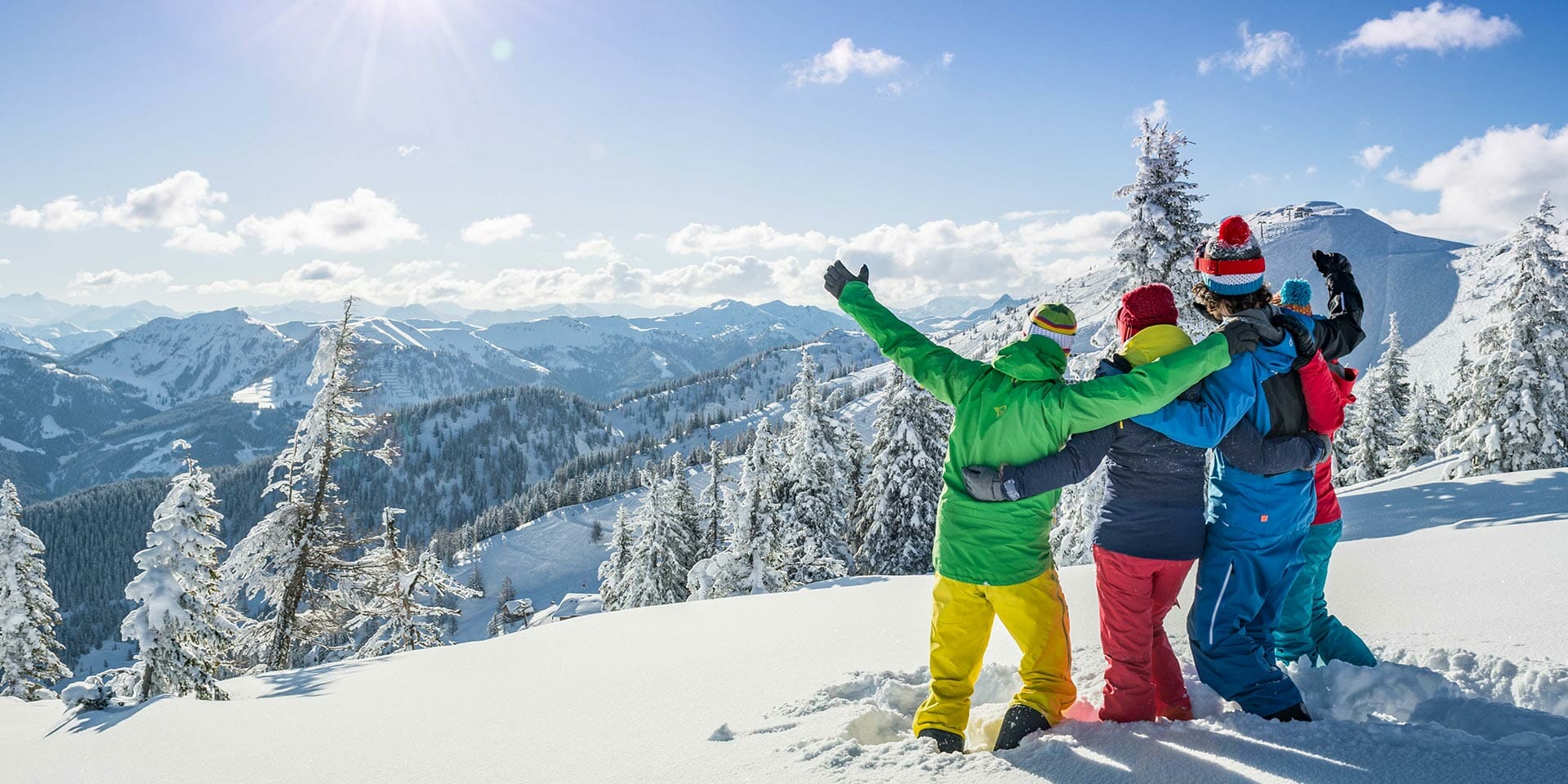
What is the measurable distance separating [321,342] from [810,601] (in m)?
12.3

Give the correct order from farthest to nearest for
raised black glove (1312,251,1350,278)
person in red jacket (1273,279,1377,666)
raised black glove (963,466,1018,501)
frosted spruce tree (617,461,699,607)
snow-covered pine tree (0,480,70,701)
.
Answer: frosted spruce tree (617,461,699,607)
snow-covered pine tree (0,480,70,701)
raised black glove (1312,251,1350,278)
person in red jacket (1273,279,1377,666)
raised black glove (963,466,1018,501)

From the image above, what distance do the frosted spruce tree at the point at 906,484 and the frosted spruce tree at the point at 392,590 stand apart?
1325 centimetres

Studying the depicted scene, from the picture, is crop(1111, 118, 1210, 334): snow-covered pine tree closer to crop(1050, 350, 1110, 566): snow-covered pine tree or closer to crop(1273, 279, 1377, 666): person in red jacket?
crop(1050, 350, 1110, 566): snow-covered pine tree

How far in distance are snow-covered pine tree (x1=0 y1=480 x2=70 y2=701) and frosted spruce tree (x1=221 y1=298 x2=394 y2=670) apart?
12.6m

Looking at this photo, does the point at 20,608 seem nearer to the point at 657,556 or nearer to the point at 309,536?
the point at 309,536

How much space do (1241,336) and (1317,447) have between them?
737 mm

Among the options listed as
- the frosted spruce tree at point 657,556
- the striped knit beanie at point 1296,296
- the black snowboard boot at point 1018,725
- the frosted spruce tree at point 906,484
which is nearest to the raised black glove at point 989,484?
the black snowboard boot at point 1018,725

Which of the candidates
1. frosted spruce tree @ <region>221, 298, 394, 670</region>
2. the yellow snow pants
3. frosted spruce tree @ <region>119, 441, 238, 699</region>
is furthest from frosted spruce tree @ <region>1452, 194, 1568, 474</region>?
frosted spruce tree @ <region>119, 441, 238, 699</region>

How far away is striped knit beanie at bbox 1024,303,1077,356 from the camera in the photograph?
3367 mm

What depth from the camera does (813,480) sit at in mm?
26422

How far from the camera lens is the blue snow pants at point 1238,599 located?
326 centimetres

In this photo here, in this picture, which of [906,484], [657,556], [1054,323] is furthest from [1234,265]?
[657,556]

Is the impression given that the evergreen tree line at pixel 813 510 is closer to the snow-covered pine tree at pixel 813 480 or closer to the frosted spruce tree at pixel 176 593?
the snow-covered pine tree at pixel 813 480

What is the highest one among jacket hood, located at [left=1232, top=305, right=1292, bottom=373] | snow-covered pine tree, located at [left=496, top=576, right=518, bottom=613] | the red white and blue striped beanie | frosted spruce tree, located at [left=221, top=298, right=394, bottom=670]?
the red white and blue striped beanie
